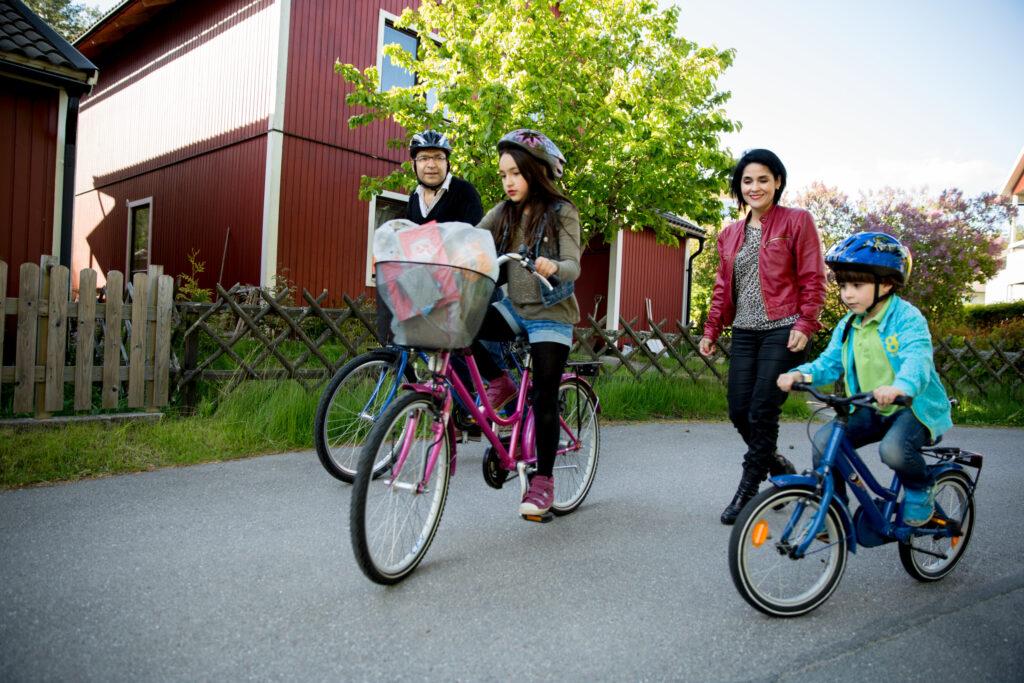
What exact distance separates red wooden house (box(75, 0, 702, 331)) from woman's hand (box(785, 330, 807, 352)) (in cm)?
957

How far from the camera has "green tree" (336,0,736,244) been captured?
872 centimetres

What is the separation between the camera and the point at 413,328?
112 inches

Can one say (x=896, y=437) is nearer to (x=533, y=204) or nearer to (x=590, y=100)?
(x=533, y=204)

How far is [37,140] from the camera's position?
881cm

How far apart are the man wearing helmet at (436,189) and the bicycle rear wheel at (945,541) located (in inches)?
116

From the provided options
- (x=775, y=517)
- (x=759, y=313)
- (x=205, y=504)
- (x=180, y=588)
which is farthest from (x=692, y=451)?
(x=180, y=588)

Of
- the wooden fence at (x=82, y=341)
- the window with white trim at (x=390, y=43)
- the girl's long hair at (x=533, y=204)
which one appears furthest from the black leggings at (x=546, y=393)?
the window with white trim at (x=390, y=43)

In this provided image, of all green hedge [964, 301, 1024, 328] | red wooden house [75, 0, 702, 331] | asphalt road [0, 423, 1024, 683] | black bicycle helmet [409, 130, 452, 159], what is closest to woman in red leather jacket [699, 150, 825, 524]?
asphalt road [0, 423, 1024, 683]

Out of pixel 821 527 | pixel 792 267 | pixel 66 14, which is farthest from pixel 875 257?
pixel 66 14

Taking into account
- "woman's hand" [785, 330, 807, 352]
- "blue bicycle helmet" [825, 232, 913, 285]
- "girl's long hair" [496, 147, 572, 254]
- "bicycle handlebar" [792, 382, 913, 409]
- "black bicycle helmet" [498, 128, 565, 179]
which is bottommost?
"bicycle handlebar" [792, 382, 913, 409]

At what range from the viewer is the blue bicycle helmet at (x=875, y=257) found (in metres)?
2.95

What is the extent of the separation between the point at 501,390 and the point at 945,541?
2.25 meters

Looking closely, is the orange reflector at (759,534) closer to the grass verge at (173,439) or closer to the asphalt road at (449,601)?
the asphalt road at (449,601)

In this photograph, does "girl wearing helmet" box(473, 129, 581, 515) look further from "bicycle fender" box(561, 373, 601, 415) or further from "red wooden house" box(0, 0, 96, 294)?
"red wooden house" box(0, 0, 96, 294)
